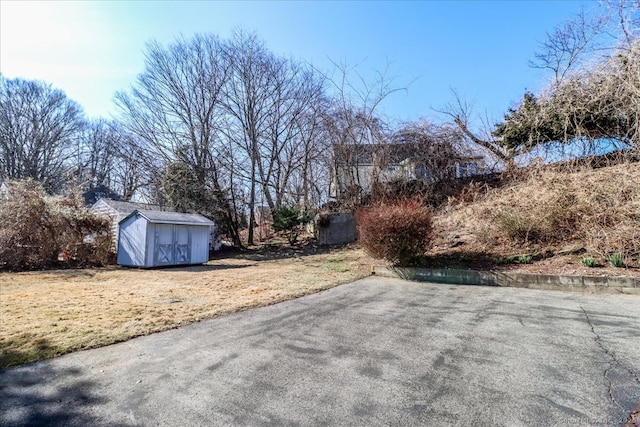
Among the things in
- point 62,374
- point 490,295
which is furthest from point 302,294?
point 62,374

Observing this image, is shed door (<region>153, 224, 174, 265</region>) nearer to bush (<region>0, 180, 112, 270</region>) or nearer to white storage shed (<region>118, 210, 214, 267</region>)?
white storage shed (<region>118, 210, 214, 267</region>)

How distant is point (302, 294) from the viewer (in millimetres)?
6395

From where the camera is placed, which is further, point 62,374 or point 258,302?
point 258,302

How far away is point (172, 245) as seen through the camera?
1277 centimetres

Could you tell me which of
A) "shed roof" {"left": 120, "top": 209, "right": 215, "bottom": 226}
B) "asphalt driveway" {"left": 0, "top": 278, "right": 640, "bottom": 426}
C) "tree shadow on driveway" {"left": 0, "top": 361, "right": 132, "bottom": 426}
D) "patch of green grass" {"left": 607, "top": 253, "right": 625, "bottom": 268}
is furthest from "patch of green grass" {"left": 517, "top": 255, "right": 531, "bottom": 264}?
"shed roof" {"left": 120, "top": 209, "right": 215, "bottom": 226}

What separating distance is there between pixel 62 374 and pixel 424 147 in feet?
46.9

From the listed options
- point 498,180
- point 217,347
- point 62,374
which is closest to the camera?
point 62,374

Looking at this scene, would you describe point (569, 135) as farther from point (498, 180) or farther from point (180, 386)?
point (180, 386)

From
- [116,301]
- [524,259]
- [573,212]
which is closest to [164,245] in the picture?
[116,301]

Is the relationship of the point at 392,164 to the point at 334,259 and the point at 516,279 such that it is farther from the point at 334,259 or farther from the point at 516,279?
the point at 516,279

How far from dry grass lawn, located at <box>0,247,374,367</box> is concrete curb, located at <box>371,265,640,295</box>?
1.22 meters

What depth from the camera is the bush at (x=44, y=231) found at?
11352 mm

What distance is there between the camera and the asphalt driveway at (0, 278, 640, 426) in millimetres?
2254

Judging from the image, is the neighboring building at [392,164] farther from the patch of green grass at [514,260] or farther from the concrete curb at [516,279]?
the concrete curb at [516,279]
